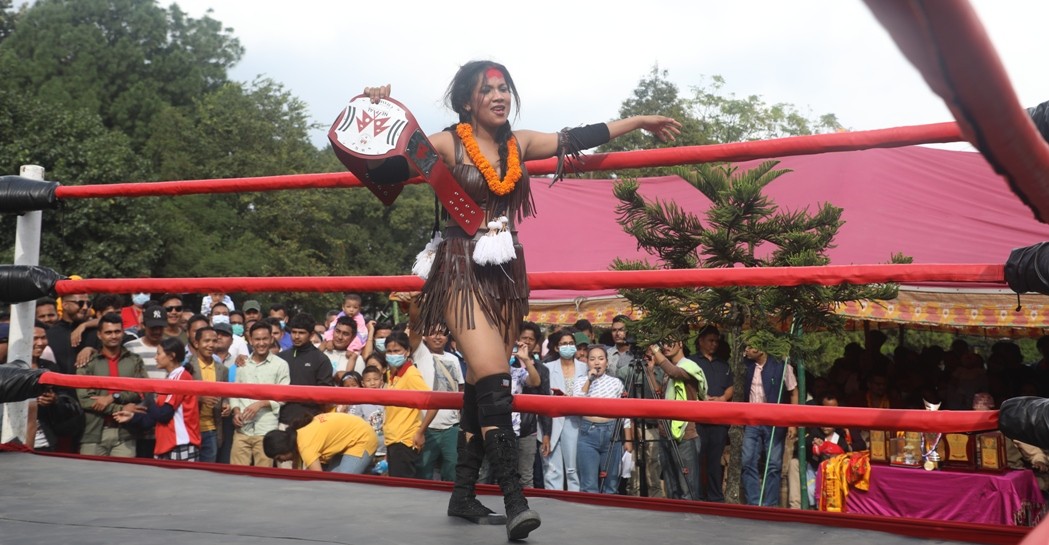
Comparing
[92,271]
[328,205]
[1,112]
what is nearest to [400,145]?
[92,271]

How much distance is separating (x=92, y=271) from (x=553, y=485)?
17.0 meters

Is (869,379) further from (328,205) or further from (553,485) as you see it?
(328,205)

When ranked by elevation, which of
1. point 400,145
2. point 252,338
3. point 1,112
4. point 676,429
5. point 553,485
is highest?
point 1,112

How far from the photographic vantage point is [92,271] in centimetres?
2133

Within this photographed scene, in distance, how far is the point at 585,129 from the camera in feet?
9.36

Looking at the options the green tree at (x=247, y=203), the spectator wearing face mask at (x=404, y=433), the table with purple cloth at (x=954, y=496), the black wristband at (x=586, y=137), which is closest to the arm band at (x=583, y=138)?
the black wristband at (x=586, y=137)

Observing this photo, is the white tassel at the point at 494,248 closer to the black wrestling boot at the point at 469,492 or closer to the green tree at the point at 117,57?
the black wrestling boot at the point at 469,492

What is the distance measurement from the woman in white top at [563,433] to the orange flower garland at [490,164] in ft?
15.0

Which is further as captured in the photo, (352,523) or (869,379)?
(869,379)

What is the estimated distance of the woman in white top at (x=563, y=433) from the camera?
7250 mm

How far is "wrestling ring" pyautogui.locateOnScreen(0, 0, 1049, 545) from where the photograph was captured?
236cm

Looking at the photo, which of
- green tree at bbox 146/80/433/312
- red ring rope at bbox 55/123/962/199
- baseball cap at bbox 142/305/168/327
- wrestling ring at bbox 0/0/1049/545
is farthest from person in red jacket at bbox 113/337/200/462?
green tree at bbox 146/80/433/312

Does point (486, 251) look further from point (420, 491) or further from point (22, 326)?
point (22, 326)

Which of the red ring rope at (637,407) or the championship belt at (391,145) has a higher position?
the championship belt at (391,145)
